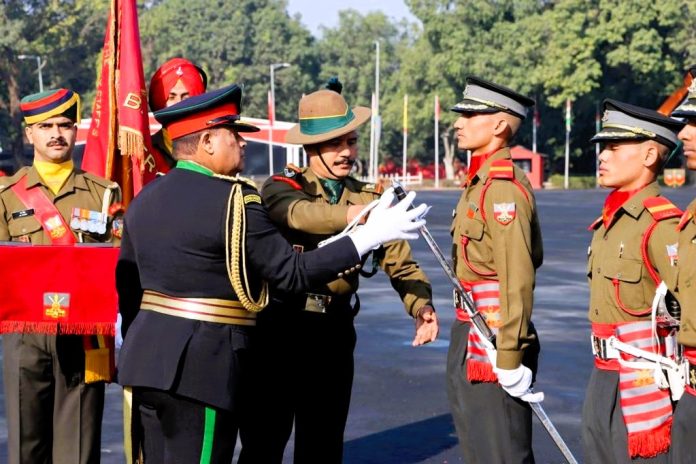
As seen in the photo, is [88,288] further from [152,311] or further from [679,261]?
[679,261]

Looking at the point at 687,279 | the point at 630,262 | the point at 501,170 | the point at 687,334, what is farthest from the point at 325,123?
the point at 687,334

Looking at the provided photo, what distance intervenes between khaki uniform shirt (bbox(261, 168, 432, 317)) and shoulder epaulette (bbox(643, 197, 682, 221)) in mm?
1357

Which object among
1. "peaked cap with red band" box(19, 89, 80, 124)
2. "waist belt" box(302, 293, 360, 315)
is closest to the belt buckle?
"waist belt" box(302, 293, 360, 315)

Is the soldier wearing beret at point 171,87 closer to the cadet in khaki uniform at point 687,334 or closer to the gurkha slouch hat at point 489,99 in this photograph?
the gurkha slouch hat at point 489,99

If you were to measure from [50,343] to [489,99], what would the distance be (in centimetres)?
259

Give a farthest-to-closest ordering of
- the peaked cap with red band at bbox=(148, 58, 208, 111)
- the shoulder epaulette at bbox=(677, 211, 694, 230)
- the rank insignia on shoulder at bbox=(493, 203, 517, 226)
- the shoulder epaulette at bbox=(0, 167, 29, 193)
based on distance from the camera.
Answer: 1. the peaked cap with red band at bbox=(148, 58, 208, 111)
2. the shoulder epaulette at bbox=(0, 167, 29, 193)
3. the rank insignia on shoulder at bbox=(493, 203, 517, 226)
4. the shoulder epaulette at bbox=(677, 211, 694, 230)

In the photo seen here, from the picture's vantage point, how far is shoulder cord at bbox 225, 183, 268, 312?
15.4 ft

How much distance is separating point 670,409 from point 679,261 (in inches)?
28.0

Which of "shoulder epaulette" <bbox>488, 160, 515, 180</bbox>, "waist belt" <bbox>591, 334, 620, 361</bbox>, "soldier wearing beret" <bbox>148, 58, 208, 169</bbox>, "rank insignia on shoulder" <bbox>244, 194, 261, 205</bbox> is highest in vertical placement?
"soldier wearing beret" <bbox>148, 58, 208, 169</bbox>

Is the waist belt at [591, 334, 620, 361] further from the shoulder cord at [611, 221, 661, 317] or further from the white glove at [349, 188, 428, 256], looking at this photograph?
the white glove at [349, 188, 428, 256]

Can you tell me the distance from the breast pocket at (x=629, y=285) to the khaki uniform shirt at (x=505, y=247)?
1.20 ft

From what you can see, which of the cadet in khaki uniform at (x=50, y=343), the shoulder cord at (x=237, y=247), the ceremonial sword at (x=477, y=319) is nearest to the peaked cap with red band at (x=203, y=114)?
the shoulder cord at (x=237, y=247)

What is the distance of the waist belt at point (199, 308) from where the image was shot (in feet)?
15.6

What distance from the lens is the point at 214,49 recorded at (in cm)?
11088
